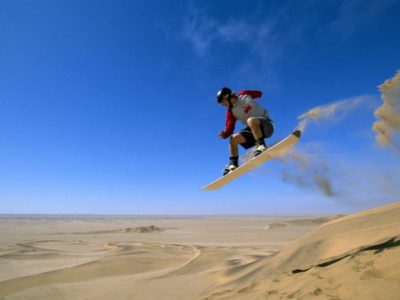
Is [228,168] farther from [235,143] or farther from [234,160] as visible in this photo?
[235,143]

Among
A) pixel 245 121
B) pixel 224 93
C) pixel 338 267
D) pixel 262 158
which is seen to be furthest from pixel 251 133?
pixel 338 267

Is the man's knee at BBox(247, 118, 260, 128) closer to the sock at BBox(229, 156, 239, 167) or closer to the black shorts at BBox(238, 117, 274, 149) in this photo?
the black shorts at BBox(238, 117, 274, 149)

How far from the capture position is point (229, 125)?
27.7 feet

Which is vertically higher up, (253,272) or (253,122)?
(253,122)

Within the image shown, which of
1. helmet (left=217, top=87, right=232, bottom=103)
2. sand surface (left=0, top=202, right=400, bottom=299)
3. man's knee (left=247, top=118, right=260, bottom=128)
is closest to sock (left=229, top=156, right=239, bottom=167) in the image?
man's knee (left=247, top=118, right=260, bottom=128)

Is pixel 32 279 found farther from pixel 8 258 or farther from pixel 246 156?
pixel 246 156

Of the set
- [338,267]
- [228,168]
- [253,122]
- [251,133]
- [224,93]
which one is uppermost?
[224,93]

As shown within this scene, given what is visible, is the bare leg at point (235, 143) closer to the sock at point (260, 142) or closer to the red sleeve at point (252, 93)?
the sock at point (260, 142)

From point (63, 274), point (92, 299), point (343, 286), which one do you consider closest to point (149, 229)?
point (63, 274)

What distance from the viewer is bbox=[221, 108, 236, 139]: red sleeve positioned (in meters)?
8.35

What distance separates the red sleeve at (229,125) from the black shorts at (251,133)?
0.24m

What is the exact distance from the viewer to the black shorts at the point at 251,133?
799cm

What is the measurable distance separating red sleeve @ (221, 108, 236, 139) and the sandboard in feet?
3.01

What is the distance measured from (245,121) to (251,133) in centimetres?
35
